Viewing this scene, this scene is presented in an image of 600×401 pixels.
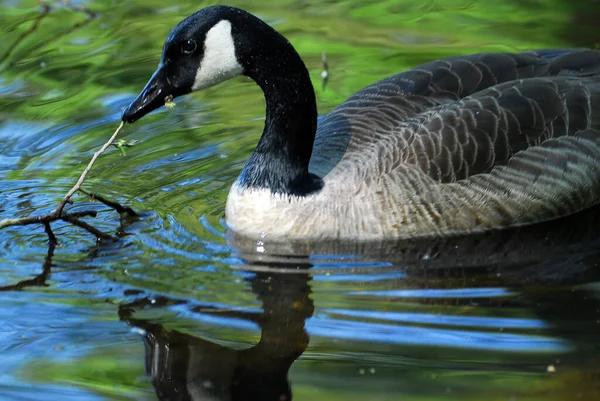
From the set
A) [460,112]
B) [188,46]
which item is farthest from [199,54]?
[460,112]

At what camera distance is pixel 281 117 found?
8820 mm

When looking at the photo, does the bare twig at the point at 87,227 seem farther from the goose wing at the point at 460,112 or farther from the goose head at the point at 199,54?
the goose wing at the point at 460,112

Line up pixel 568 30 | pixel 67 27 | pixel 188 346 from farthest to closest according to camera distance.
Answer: pixel 67 27 → pixel 568 30 → pixel 188 346

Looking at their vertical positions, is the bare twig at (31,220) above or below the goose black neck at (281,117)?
below

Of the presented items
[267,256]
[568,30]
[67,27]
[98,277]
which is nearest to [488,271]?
[267,256]

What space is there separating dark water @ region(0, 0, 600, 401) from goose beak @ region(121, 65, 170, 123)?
105cm

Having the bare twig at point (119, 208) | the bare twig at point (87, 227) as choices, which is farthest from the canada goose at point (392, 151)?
the bare twig at point (87, 227)

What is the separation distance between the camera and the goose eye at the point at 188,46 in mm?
8617

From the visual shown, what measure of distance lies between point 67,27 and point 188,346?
27.0 ft

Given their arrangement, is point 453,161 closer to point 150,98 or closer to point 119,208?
point 150,98

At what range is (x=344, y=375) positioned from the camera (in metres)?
6.63

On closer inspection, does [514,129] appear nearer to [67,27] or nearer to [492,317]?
[492,317]

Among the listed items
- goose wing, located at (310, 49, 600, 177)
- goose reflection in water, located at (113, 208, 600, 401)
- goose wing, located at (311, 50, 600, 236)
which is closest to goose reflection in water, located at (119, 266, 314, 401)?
→ goose reflection in water, located at (113, 208, 600, 401)

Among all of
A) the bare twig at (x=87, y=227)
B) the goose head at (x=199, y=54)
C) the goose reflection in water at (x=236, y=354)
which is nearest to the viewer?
the goose reflection in water at (x=236, y=354)
